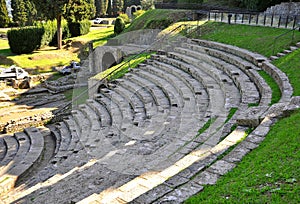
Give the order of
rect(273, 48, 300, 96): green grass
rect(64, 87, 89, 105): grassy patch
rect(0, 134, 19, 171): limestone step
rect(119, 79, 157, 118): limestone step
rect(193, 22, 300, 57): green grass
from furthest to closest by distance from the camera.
Result: rect(64, 87, 89, 105): grassy patch → rect(193, 22, 300, 57): green grass → rect(0, 134, 19, 171): limestone step → rect(119, 79, 157, 118): limestone step → rect(273, 48, 300, 96): green grass

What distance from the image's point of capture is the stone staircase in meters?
5.23

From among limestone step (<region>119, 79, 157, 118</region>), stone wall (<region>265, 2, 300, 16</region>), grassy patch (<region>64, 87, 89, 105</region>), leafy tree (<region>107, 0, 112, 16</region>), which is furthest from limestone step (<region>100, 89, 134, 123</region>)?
leafy tree (<region>107, 0, 112, 16</region>)

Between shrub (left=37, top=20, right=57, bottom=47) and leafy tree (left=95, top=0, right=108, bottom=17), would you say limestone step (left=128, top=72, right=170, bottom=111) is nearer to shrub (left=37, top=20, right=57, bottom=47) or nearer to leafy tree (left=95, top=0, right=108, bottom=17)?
shrub (left=37, top=20, right=57, bottom=47)

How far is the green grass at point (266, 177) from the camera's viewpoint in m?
3.82

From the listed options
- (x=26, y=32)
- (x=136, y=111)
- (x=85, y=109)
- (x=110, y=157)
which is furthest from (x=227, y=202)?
(x=26, y=32)

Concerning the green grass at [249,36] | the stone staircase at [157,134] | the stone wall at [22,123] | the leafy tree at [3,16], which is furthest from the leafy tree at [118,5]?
the stone wall at [22,123]

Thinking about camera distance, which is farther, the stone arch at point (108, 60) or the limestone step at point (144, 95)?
the stone arch at point (108, 60)

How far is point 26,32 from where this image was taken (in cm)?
3281

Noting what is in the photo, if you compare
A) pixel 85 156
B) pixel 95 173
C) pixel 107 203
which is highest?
pixel 107 203

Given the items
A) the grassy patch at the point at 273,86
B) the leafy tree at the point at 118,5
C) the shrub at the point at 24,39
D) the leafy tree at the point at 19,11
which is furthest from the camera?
the leafy tree at the point at 118,5

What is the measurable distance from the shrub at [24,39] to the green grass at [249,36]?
21.4 m

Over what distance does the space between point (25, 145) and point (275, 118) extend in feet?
35.5

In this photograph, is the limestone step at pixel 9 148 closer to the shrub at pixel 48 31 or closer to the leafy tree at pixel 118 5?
the shrub at pixel 48 31

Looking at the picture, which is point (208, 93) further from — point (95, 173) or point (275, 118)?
point (95, 173)
